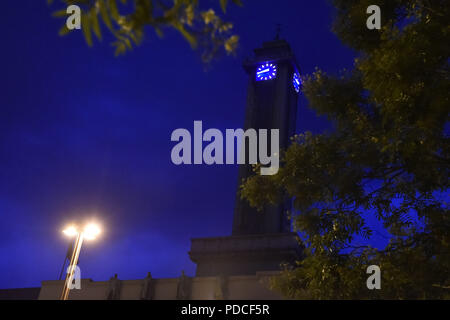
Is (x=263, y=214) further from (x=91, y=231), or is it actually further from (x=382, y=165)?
(x=382, y=165)

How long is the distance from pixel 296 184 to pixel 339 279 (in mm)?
2554

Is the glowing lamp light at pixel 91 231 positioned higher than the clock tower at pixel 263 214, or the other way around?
the clock tower at pixel 263 214

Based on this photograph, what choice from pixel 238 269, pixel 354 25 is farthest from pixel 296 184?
pixel 238 269

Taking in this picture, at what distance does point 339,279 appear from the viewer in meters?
9.70

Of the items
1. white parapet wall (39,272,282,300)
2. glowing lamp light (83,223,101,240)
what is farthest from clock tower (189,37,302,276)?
glowing lamp light (83,223,101,240)

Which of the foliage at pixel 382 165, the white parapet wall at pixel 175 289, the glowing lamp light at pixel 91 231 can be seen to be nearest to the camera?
the foliage at pixel 382 165

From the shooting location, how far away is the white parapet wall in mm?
28719

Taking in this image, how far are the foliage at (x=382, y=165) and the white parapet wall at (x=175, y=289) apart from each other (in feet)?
59.5

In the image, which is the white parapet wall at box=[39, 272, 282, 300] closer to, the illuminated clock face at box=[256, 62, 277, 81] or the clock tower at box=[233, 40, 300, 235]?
the clock tower at box=[233, 40, 300, 235]

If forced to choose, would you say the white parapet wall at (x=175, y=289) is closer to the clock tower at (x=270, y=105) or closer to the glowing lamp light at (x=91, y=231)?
the glowing lamp light at (x=91, y=231)

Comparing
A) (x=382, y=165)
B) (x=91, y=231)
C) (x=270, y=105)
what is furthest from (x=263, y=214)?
(x=382, y=165)

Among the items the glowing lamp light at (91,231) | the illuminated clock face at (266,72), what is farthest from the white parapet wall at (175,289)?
the illuminated clock face at (266,72)

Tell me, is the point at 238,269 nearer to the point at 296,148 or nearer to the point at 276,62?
the point at 276,62

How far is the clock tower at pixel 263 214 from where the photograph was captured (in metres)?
41.9
